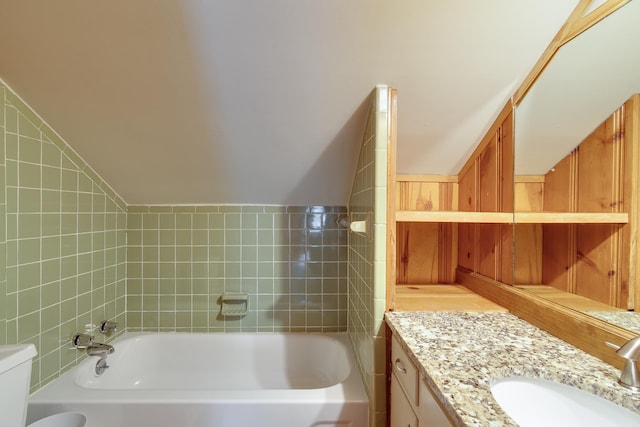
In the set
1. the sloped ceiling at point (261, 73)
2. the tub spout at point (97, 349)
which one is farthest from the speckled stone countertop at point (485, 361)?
the tub spout at point (97, 349)

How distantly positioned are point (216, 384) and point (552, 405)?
5.85 feet

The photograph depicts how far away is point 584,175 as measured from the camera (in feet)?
2.96

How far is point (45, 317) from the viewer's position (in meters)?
1.32

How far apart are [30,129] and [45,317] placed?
0.85 metres

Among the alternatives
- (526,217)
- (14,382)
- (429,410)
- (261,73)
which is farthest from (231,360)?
(526,217)

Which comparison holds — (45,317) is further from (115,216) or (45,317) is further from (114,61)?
(114,61)

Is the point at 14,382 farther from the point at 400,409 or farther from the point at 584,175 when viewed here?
the point at 584,175

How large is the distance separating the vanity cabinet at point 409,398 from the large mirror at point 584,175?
1.71ft

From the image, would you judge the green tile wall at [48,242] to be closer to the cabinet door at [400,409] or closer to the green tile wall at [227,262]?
the green tile wall at [227,262]

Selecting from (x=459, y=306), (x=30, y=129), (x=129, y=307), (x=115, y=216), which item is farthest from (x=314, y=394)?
(x=30, y=129)

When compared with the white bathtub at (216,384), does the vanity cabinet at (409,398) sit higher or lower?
higher

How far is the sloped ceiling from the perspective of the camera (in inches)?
37.1

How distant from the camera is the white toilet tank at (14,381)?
0.90m

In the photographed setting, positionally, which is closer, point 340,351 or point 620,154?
point 620,154
